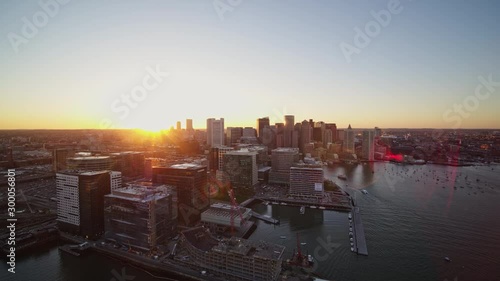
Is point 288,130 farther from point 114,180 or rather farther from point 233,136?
point 114,180

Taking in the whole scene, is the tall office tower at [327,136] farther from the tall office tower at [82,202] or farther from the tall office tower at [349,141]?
the tall office tower at [82,202]

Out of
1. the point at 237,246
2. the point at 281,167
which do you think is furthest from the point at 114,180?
the point at 281,167

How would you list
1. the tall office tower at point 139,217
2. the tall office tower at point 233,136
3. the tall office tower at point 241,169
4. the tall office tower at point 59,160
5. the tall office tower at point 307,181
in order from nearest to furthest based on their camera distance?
the tall office tower at point 139,217
the tall office tower at point 307,181
the tall office tower at point 241,169
the tall office tower at point 59,160
the tall office tower at point 233,136

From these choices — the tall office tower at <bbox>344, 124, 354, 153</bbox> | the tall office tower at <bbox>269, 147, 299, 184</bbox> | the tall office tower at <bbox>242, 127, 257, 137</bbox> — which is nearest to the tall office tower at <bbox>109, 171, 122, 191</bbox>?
the tall office tower at <bbox>269, 147, 299, 184</bbox>

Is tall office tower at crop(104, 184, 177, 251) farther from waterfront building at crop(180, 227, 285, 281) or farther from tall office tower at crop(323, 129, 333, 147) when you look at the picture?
tall office tower at crop(323, 129, 333, 147)

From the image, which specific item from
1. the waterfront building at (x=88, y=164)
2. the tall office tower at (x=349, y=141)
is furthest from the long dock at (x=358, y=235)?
the tall office tower at (x=349, y=141)
